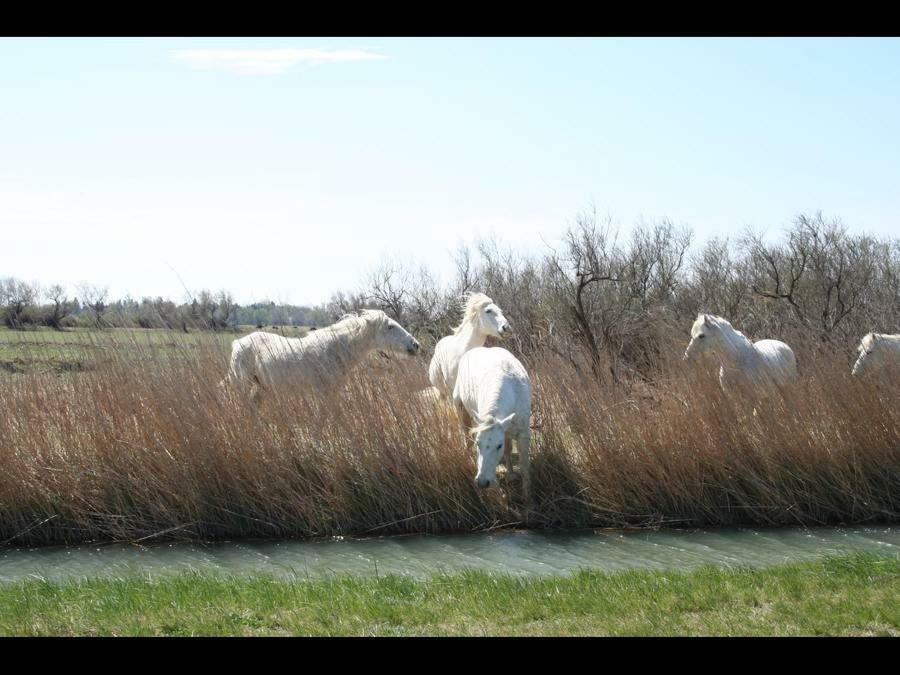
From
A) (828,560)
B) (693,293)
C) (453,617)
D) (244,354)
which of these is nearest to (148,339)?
(244,354)

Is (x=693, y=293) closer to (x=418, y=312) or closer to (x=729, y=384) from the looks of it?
(x=418, y=312)

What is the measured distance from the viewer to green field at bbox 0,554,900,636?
16.5ft

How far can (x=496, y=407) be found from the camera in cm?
859

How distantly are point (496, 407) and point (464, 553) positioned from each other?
1.46m

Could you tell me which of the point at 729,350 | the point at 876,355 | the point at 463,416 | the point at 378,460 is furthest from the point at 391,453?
the point at 876,355

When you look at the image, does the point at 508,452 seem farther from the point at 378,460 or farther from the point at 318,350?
the point at 318,350

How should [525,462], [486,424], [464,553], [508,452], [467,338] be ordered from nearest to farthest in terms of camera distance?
[464,553], [486,424], [525,462], [508,452], [467,338]

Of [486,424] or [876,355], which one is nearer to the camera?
[486,424]

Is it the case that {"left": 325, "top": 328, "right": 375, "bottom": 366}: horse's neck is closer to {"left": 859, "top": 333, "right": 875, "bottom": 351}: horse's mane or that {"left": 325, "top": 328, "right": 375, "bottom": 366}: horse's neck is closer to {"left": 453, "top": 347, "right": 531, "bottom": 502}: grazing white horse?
{"left": 453, "top": 347, "right": 531, "bottom": 502}: grazing white horse

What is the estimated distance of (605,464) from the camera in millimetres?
8914

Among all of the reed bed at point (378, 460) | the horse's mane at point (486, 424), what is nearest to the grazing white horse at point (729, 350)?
the reed bed at point (378, 460)

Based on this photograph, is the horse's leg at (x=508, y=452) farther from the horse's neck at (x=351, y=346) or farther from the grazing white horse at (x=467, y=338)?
the horse's neck at (x=351, y=346)

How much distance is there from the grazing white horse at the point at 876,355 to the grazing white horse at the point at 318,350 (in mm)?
5264
